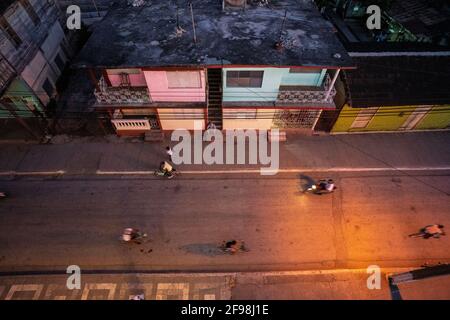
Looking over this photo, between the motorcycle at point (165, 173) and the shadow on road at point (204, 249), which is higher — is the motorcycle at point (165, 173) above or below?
above

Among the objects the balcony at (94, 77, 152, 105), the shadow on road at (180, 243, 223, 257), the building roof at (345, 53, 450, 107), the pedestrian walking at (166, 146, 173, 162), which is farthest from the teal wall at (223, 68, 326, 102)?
the shadow on road at (180, 243, 223, 257)

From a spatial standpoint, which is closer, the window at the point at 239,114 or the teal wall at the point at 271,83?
the teal wall at the point at 271,83

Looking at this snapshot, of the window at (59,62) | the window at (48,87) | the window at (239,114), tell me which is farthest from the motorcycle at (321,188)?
the window at (59,62)

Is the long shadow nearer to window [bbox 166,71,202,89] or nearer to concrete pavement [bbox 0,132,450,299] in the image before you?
concrete pavement [bbox 0,132,450,299]

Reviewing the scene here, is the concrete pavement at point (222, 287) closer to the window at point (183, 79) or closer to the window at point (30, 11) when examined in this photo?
the window at point (183, 79)

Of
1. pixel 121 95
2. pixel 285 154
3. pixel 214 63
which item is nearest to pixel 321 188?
pixel 285 154
